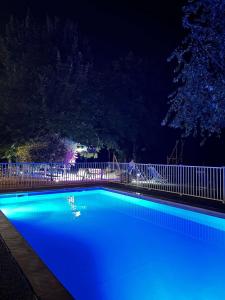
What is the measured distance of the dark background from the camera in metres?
21.1

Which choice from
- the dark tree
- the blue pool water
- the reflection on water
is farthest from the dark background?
the blue pool water

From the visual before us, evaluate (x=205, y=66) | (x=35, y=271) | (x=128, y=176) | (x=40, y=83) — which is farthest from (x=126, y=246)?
(x=40, y=83)

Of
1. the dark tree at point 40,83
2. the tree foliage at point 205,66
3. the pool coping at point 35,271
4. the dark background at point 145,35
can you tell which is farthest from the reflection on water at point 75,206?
the dark background at point 145,35

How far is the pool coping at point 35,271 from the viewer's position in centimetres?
406

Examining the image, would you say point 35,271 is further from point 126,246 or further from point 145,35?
point 145,35

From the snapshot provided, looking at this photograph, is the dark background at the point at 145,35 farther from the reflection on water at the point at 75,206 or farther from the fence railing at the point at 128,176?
the reflection on water at the point at 75,206

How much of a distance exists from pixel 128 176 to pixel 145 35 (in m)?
11.8

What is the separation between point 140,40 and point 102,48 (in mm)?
2581

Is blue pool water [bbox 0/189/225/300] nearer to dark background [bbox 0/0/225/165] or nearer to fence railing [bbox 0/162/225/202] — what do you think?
fence railing [bbox 0/162/225/202]

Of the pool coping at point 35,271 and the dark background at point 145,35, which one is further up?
the dark background at point 145,35

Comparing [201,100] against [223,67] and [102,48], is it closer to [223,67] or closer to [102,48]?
[223,67]

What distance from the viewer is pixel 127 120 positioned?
22.0 metres

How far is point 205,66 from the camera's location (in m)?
7.72

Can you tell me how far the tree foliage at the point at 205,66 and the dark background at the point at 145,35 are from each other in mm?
13295
